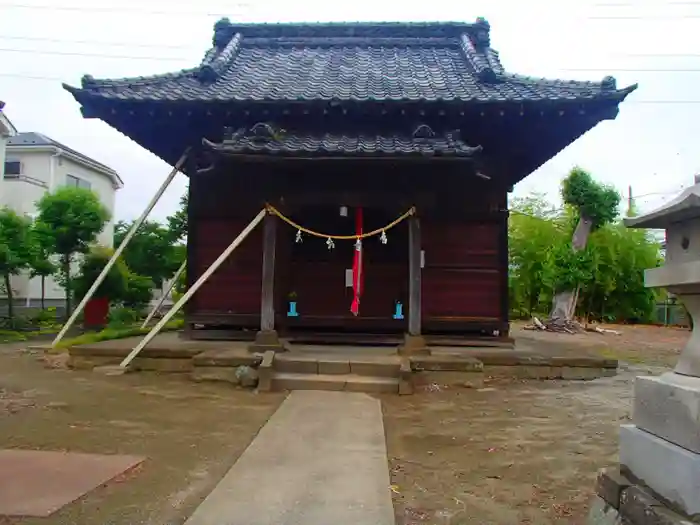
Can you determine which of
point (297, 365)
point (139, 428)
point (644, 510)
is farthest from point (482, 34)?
point (644, 510)

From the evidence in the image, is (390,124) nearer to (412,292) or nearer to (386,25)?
(412,292)

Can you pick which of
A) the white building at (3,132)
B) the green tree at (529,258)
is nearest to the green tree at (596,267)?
the green tree at (529,258)

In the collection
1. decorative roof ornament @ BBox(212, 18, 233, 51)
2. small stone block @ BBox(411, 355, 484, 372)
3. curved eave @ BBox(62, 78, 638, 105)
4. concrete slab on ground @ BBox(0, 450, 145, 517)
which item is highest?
decorative roof ornament @ BBox(212, 18, 233, 51)

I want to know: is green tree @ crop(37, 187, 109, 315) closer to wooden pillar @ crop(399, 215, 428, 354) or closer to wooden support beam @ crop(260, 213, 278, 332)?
wooden support beam @ crop(260, 213, 278, 332)

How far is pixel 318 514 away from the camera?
3232mm

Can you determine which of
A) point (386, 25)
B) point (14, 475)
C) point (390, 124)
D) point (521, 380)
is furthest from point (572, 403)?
point (386, 25)

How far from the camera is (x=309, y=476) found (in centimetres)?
391

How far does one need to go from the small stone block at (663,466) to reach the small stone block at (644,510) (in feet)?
0.14

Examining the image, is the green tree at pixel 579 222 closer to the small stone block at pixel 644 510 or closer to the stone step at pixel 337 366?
the stone step at pixel 337 366

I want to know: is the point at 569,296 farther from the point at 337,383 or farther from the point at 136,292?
the point at 136,292

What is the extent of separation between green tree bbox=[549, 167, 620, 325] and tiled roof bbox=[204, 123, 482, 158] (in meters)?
11.0

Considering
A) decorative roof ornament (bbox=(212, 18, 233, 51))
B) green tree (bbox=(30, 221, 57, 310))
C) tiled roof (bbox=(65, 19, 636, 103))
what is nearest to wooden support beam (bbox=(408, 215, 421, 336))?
tiled roof (bbox=(65, 19, 636, 103))

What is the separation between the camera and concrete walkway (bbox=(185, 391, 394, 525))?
3207 mm

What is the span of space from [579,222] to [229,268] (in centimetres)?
1393
